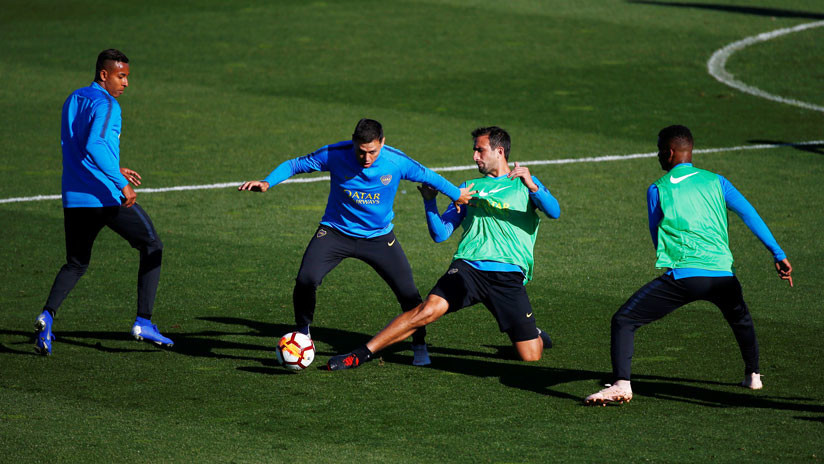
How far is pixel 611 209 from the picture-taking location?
15219 mm

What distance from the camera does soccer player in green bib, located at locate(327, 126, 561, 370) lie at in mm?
8969

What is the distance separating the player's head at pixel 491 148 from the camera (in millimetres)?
9055

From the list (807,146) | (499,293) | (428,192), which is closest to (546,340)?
(499,293)

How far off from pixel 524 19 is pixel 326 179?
15500 mm

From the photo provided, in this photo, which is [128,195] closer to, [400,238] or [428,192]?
[428,192]

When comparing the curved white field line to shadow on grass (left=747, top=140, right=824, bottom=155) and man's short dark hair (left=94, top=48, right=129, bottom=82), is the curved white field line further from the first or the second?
man's short dark hair (left=94, top=48, right=129, bottom=82)

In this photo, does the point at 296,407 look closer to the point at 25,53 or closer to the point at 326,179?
the point at 326,179

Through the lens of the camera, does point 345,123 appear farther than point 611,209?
Yes

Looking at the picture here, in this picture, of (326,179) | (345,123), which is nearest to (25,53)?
(345,123)

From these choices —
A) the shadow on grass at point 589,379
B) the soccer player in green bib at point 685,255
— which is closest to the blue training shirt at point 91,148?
the shadow on grass at point 589,379

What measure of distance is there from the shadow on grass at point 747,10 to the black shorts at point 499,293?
→ 997 inches

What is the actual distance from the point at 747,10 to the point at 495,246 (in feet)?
86.1

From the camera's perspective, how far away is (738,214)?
7.71m

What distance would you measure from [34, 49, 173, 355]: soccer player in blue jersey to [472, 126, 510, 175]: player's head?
9.55 feet
